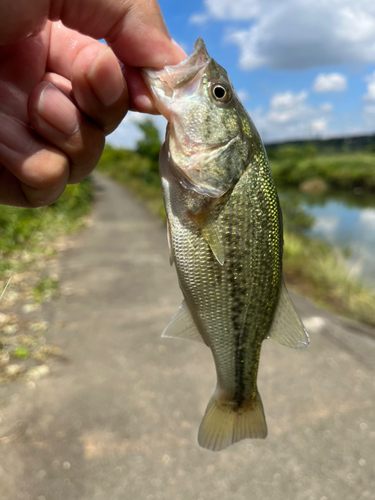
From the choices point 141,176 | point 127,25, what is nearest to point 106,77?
point 127,25

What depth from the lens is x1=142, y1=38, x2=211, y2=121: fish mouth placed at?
66.6 inches

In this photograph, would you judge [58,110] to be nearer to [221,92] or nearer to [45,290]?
[221,92]

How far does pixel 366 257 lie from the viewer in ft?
48.5

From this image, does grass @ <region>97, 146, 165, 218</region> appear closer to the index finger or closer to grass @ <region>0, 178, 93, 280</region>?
grass @ <region>0, 178, 93, 280</region>

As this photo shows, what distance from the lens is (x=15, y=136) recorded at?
5.58 ft

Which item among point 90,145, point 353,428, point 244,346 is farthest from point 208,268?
point 353,428

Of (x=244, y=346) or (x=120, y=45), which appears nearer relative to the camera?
(x=120, y=45)

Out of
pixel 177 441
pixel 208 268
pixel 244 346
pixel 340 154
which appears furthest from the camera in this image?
pixel 340 154

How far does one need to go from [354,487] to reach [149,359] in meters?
3.13

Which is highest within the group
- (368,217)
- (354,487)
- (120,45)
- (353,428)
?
(368,217)

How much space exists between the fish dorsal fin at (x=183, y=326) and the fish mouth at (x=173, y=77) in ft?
3.15

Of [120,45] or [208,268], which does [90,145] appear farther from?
[208,268]

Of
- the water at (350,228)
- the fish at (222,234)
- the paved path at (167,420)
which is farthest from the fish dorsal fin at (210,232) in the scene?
the water at (350,228)

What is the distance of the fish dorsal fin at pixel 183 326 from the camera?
1835 mm
